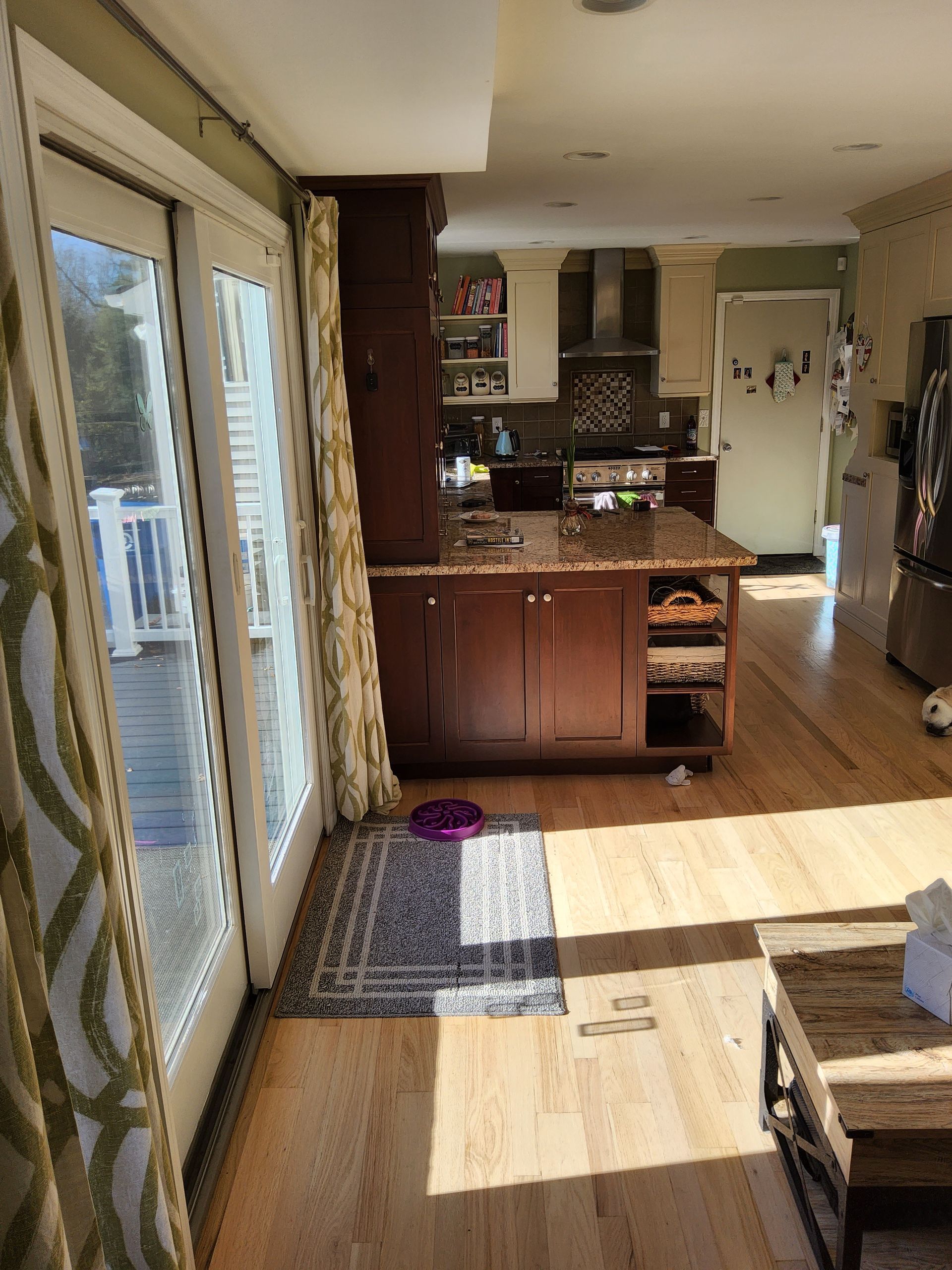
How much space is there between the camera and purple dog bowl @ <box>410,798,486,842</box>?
3.53 metres

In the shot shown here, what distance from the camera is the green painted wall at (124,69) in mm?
1393

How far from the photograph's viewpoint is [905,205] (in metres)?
5.03

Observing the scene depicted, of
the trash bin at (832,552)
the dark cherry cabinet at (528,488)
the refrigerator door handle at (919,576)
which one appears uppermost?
the dark cherry cabinet at (528,488)

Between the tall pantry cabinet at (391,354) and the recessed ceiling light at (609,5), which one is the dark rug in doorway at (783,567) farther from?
the recessed ceiling light at (609,5)

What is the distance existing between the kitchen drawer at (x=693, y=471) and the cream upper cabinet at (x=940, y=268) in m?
2.41

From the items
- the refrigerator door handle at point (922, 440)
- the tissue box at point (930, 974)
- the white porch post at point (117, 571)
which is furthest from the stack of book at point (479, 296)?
the tissue box at point (930, 974)

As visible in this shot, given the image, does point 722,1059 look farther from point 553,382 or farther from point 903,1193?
point 553,382

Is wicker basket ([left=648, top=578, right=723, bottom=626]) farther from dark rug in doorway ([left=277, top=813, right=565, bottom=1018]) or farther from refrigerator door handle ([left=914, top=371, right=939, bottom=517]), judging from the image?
refrigerator door handle ([left=914, top=371, right=939, bottom=517])

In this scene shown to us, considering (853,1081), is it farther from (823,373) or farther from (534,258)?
(823,373)

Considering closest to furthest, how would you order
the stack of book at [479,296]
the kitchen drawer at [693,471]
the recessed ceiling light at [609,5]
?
the recessed ceiling light at [609,5]
the stack of book at [479,296]
the kitchen drawer at [693,471]

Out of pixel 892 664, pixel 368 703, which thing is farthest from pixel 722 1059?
pixel 892 664

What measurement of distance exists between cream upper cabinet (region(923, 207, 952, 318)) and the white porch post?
14.1 ft

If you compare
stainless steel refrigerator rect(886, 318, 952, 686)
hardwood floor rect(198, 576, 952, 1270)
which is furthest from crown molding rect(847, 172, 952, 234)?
hardwood floor rect(198, 576, 952, 1270)

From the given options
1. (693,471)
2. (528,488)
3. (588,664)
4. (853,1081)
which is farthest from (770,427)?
(853,1081)
